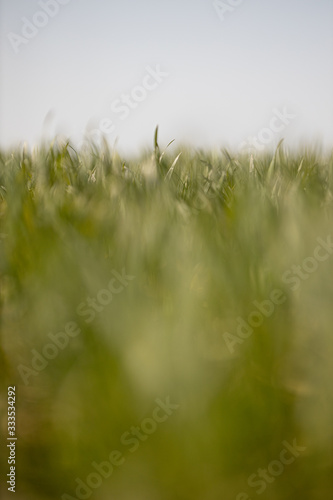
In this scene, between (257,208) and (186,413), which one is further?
(257,208)

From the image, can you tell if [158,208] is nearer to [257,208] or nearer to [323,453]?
[257,208]

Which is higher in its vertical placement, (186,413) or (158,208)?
(158,208)

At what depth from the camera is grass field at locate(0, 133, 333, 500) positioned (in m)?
0.64

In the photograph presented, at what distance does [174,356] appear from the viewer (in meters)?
0.64

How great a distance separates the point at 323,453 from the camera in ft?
2.08

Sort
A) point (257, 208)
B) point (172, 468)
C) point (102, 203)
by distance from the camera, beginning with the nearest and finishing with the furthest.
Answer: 1. point (172, 468)
2. point (257, 208)
3. point (102, 203)

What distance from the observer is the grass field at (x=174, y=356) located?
0.64 meters

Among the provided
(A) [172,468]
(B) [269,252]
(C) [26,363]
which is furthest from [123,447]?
(B) [269,252]

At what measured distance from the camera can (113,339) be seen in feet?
2.21

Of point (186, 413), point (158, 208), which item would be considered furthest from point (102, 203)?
point (186, 413)

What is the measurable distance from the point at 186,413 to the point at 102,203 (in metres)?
0.40

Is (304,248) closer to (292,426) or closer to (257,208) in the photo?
(257,208)

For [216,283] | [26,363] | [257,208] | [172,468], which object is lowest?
[172,468]

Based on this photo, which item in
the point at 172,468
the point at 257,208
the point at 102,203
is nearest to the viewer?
the point at 172,468
